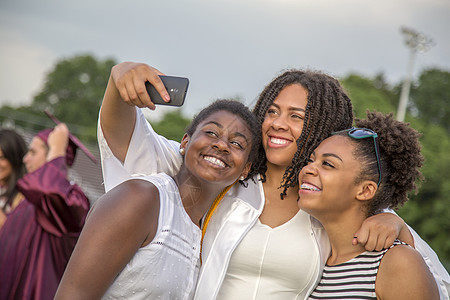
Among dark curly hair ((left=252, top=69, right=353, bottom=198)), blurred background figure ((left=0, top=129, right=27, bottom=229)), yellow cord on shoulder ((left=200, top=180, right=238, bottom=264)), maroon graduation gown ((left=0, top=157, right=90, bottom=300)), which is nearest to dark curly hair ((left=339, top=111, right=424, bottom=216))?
dark curly hair ((left=252, top=69, right=353, bottom=198))

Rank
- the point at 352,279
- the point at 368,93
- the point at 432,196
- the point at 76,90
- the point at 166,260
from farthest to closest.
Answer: the point at 76,90, the point at 368,93, the point at 432,196, the point at 352,279, the point at 166,260

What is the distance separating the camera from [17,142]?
187 inches

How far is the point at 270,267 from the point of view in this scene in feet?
8.47

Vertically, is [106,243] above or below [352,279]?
above

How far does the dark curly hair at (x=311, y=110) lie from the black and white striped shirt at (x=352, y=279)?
0.49 meters

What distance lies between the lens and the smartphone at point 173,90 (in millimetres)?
1918

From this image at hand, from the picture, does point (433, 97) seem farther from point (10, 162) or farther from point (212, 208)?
point (212, 208)

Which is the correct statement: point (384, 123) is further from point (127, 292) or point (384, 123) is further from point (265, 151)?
point (127, 292)

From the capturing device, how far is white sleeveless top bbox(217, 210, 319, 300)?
258cm

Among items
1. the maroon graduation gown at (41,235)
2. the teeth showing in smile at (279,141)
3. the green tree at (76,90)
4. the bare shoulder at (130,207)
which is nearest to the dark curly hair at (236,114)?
the teeth showing in smile at (279,141)

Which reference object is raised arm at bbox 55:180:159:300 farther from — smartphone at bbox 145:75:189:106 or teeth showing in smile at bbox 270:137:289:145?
teeth showing in smile at bbox 270:137:289:145

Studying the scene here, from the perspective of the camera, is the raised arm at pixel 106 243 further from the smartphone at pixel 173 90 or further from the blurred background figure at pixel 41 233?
the blurred background figure at pixel 41 233

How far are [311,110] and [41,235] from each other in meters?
2.28

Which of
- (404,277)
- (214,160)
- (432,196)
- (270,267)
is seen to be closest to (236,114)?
(214,160)
